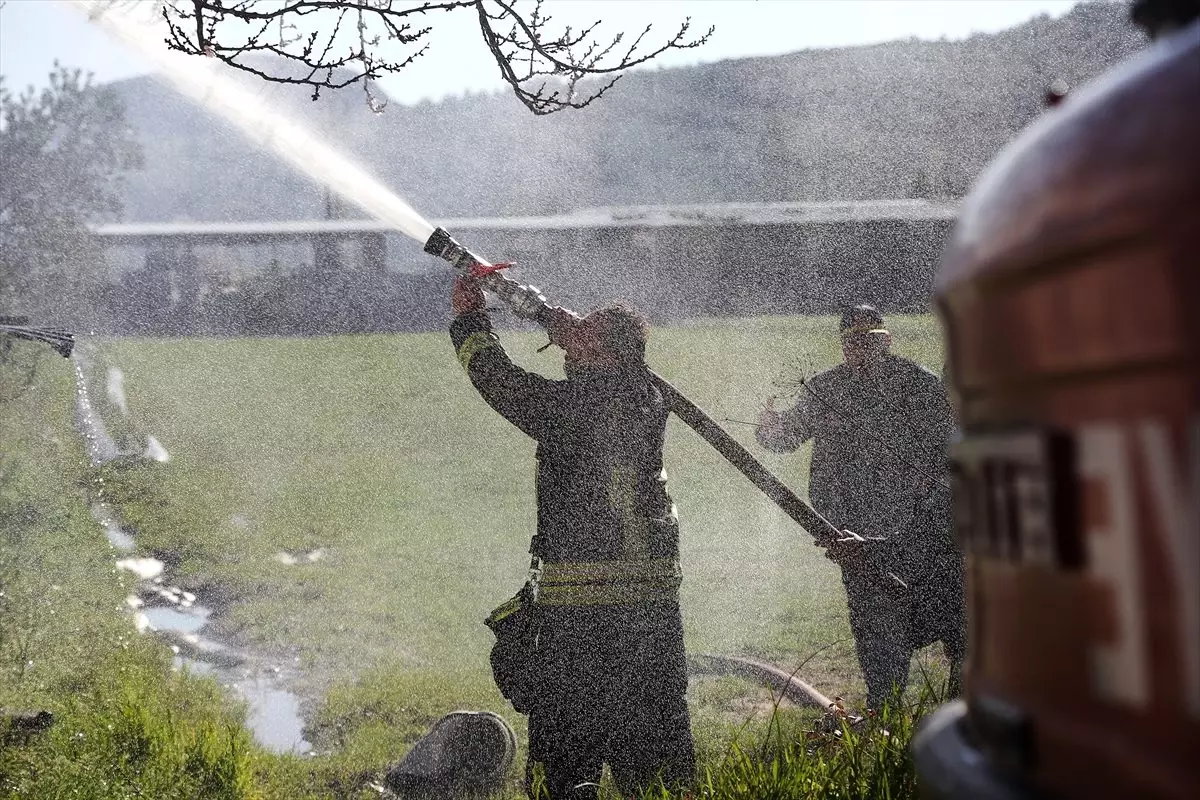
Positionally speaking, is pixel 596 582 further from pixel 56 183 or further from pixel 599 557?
pixel 56 183

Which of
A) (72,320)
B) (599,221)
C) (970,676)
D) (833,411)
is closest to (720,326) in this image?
(599,221)

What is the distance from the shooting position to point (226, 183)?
57.9ft

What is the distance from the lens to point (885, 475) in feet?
16.2

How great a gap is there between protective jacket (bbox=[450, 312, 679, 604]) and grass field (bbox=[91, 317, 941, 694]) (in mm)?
2432

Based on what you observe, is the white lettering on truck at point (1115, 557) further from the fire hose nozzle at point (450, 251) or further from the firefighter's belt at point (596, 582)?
the fire hose nozzle at point (450, 251)

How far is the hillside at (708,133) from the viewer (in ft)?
46.6

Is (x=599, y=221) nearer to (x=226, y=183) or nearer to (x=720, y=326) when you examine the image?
(x=720, y=326)

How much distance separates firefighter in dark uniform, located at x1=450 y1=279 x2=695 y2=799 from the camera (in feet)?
12.1

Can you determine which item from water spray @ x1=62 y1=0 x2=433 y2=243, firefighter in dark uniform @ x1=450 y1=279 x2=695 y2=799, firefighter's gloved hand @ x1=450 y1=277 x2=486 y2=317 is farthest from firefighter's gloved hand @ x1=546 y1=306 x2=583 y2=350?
water spray @ x1=62 y1=0 x2=433 y2=243

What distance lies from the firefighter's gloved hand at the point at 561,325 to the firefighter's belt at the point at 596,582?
70cm

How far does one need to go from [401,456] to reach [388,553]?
7.87 feet

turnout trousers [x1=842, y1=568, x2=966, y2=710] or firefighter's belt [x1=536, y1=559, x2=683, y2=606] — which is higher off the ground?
firefighter's belt [x1=536, y1=559, x2=683, y2=606]

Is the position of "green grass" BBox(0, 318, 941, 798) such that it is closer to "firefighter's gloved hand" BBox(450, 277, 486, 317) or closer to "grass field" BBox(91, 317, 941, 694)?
"grass field" BBox(91, 317, 941, 694)

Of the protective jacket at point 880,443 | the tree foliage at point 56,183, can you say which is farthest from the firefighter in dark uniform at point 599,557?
the tree foliage at point 56,183
